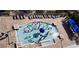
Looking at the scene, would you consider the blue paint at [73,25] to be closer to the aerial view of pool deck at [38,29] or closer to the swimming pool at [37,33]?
Result: the aerial view of pool deck at [38,29]

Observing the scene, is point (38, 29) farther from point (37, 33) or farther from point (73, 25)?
point (73, 25)

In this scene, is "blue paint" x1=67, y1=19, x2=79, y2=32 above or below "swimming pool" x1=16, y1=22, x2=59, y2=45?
above

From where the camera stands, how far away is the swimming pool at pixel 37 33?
1714 millimetres

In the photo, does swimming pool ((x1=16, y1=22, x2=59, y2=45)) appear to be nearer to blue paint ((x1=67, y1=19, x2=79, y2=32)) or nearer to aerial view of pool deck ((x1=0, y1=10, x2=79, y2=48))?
aerial view of pool deck ((x1=0, y1=10, x2=79, y2=48))

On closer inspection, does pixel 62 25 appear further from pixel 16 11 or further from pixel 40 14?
pixel 16 11

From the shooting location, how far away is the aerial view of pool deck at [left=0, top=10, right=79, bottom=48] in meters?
1.70

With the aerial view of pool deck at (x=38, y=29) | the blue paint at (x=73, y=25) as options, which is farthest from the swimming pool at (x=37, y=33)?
the blue paint at (x=73, y=25)

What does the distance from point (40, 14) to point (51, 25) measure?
0.44 feet

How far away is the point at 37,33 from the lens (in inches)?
68.9

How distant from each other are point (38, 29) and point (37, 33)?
39 millimetres

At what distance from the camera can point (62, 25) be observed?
5.89 feet

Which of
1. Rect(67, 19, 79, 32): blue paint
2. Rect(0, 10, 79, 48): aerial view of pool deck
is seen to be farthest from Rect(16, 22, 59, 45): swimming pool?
Rect(67, 19, 79, 32): blue paint
